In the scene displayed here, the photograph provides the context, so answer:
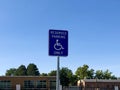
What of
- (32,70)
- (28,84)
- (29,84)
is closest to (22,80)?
(28,84)

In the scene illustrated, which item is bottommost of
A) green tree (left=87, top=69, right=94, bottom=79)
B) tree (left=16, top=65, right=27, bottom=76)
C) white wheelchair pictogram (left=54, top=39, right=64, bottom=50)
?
white wheelchair pictogram (left=54, top=39, right=64, bottom=50)

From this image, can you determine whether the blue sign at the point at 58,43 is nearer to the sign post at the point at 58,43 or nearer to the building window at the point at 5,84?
the sign post at the point at 58,43

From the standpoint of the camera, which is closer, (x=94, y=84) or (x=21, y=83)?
(x=21, y=83)

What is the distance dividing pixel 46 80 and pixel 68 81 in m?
27.2

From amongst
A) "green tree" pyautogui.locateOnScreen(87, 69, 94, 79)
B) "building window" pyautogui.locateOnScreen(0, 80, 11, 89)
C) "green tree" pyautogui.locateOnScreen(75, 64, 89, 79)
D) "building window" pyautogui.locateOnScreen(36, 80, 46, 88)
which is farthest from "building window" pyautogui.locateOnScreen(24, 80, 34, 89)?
"green tree" pyautogui.locateOnScreen(87, 69, 94, 79)

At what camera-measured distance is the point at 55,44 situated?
1080 centimetres

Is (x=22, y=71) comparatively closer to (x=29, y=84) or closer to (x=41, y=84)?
(x=29, y=84)

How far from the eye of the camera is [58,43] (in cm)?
1083

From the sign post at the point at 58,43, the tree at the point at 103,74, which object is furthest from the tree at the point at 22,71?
the sign post at the point at 58,43

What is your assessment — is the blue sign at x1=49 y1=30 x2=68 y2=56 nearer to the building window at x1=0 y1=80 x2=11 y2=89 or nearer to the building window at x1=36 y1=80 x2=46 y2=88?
the building window at x1=0 y1=80 x2=11 y2=89

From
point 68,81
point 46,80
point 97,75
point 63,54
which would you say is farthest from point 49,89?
point 63,54

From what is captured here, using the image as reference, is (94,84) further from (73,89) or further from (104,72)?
(73,89)

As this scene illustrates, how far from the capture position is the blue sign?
10766 mm

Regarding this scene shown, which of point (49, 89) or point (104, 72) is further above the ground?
point (104, 72)
